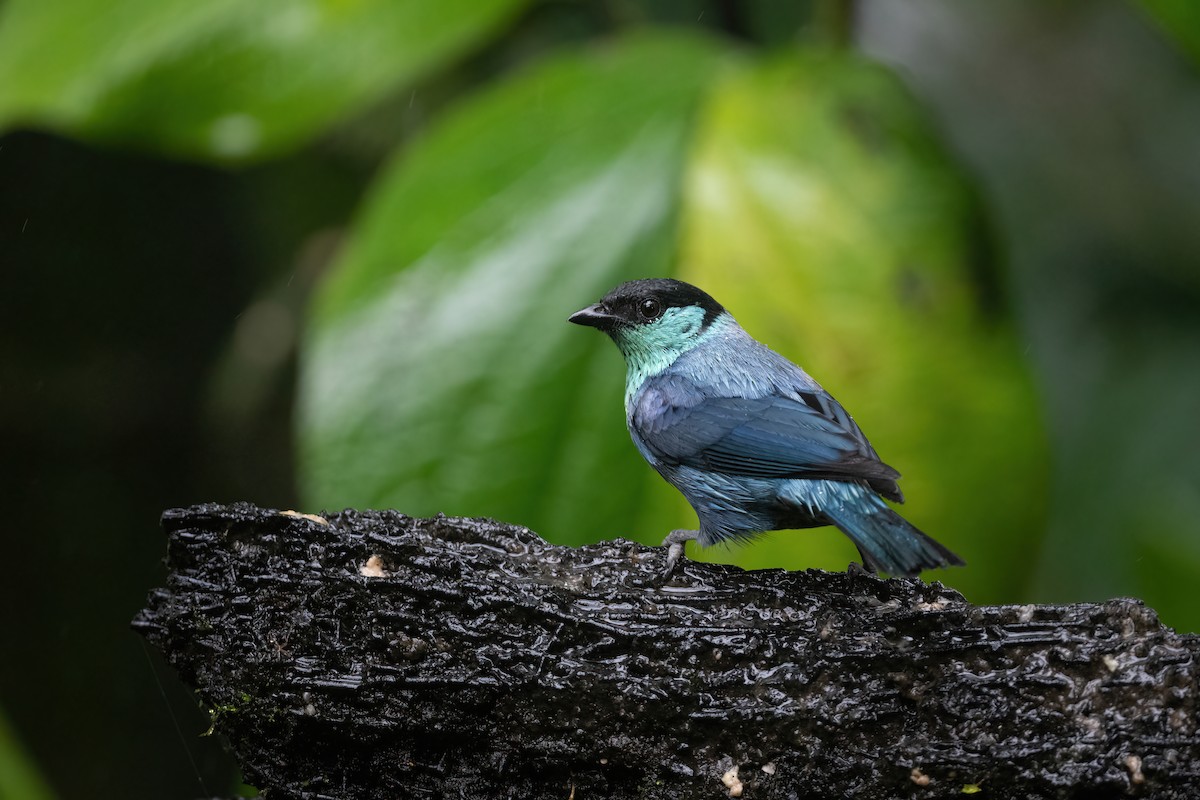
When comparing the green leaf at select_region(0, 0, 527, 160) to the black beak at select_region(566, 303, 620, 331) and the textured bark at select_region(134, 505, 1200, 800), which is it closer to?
the black beak at select_region(566, 303, 620, 331)

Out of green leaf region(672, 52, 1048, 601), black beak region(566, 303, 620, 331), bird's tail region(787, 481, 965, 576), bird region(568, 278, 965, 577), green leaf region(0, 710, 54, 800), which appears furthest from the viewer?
green leaf region(0, 710, 54, 800)

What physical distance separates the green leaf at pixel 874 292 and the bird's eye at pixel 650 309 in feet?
1.34

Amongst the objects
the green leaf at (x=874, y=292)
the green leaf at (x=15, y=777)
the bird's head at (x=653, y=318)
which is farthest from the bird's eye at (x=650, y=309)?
the green leaf at (x=15, y=777)

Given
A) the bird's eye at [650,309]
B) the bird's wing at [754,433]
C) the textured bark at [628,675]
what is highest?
the bird's eye at [650,309]

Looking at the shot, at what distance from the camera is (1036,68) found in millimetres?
3391

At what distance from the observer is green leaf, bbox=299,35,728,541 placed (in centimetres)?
192

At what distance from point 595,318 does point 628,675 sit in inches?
18.8

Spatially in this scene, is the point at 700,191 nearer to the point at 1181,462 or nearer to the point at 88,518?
the point at 1181,462

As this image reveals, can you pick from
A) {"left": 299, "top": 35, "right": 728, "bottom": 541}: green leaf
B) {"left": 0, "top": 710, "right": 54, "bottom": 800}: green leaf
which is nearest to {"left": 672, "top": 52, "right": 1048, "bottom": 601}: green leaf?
{"left": 299, "top": 35, "right": 728, "bottom": 541}: green leaf

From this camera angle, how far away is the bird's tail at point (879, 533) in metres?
1.14

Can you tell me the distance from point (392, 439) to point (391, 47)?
842 mm

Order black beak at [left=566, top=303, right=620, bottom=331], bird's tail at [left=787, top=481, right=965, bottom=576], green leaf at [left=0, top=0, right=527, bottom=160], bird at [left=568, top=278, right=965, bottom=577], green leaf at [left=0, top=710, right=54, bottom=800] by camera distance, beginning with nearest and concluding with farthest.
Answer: bird's tail at [left=787, top=481, right=965, bottom=576] < bird at [left=568, top=278, right=965, bottom=577] < black beak at [left=566, top=303, right=620, bottom=331] < green leaf at [left=0, top=0, right=527, bottom=160] < green leaf at [left=0, top=710, right=54, bottom=800]

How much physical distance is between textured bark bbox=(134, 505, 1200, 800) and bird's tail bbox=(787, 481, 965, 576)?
0.34ft

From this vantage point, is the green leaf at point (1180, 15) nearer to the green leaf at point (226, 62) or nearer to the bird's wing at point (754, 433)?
the bird's wing at point (754, 433)
